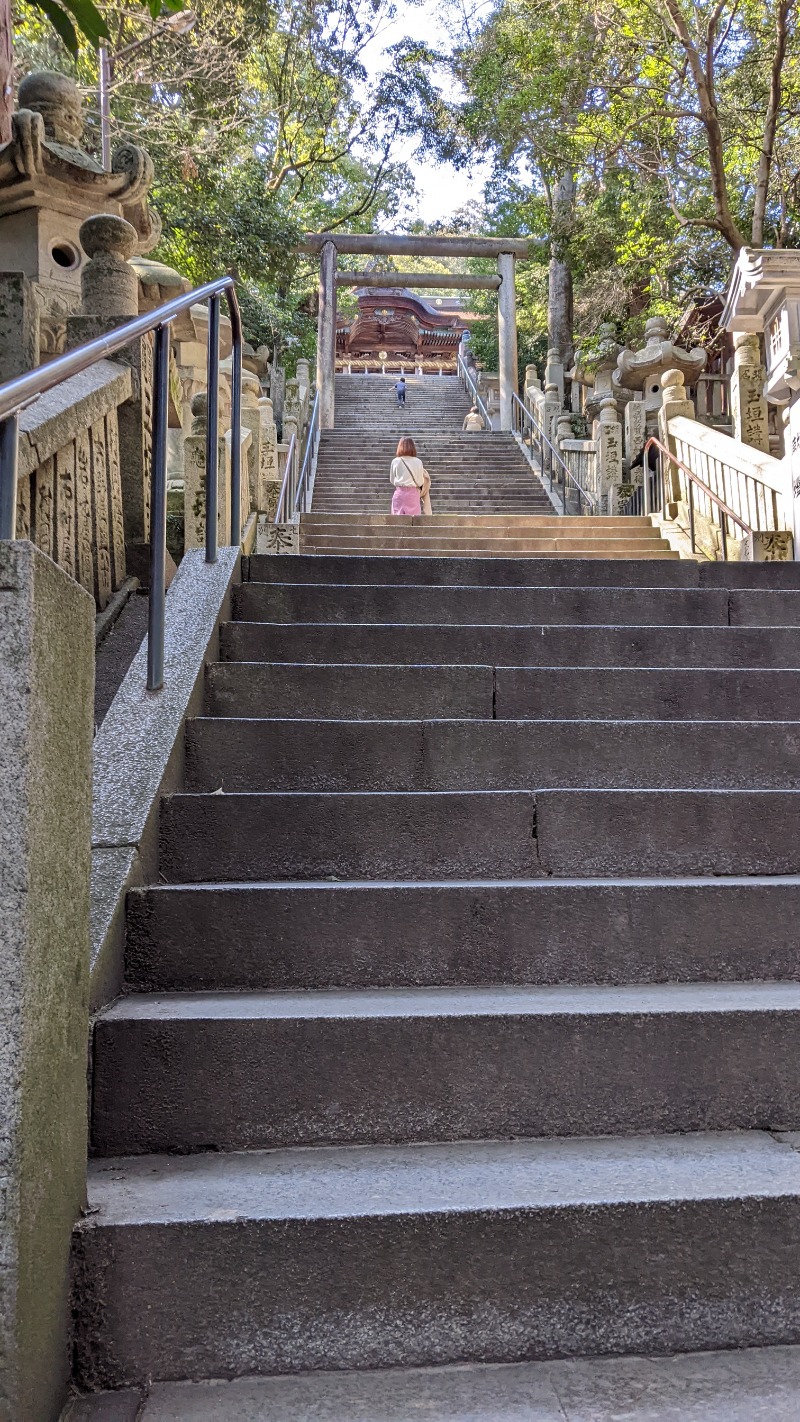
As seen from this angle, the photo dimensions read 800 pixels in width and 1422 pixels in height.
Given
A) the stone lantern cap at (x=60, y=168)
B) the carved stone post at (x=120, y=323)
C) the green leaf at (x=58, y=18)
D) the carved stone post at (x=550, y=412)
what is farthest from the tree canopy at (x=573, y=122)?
the green leaf at (x=58, y=18)

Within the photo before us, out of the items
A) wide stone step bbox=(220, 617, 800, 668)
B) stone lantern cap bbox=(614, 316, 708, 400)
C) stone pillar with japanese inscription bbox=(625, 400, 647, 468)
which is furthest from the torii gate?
wide stone step bbox=(220, 617, 800, 668)

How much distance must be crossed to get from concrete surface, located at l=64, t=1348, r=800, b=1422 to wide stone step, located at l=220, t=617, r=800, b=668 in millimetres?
2221

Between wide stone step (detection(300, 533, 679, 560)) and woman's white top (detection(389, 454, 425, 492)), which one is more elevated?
woman's white top (detection(389, 454, 425, 492))

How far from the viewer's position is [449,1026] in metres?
1.83

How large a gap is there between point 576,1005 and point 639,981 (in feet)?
0.94

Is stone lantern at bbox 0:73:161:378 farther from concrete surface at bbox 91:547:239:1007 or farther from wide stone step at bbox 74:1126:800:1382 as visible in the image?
wide stone step at bbox 74:1126:800:1382

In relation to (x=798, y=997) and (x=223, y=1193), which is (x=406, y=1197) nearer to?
(x=223, y=1193)

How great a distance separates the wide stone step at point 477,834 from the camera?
239 centimetres

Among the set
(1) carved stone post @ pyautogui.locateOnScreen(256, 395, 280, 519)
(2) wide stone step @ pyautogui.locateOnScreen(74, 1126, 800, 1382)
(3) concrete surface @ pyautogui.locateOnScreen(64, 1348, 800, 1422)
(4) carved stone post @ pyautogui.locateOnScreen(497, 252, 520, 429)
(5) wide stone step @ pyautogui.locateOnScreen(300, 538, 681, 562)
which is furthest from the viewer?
(4) carved stone post @ pyautogui.locateOnScreen(497, 252, 520, 429)

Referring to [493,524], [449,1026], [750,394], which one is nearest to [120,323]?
[449,1026]

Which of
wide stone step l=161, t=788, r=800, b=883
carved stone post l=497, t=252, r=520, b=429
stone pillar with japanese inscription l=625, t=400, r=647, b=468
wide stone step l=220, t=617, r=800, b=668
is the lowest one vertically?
wide stone step l=161, t=788, r=800, b=883

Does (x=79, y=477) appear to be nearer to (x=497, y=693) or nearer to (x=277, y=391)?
(x=497, y=693)

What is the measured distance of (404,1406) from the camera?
4.54 feet

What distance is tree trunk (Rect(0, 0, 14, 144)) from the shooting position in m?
2.40
